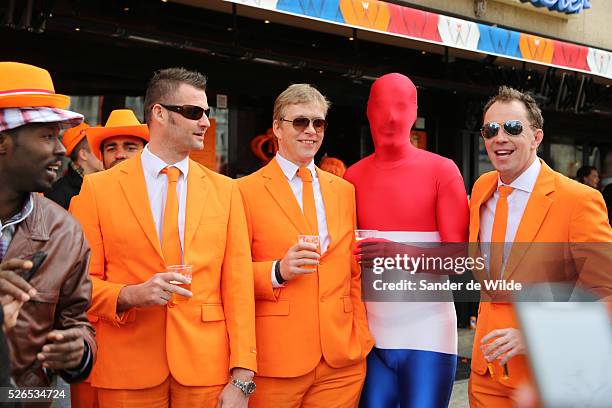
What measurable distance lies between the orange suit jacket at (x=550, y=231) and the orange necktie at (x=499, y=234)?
0.18ft

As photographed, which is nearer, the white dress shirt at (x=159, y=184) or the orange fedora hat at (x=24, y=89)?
the orange fedora hat at (x=24, y=89)

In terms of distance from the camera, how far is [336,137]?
10.6 metres

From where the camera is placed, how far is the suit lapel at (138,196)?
3.33 metres

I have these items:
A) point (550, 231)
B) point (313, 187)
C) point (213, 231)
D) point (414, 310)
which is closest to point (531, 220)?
point (550, 231)

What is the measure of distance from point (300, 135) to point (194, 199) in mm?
737

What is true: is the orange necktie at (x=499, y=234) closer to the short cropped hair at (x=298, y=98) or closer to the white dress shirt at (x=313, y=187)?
the white dress shirt at (x=313, y=187)

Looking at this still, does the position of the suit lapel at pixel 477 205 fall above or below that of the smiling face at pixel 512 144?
below

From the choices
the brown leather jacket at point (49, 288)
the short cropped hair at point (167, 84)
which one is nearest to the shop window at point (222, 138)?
the short cropped hair at point (167, 84)

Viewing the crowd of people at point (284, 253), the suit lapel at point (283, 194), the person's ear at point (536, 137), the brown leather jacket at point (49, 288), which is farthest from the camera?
the suit lapel at point (283, 194)

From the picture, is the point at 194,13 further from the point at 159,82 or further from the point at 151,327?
the point at 151,327

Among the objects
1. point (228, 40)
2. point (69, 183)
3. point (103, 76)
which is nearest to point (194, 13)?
point (228, 40)

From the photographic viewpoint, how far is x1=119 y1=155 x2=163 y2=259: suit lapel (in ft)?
10.9

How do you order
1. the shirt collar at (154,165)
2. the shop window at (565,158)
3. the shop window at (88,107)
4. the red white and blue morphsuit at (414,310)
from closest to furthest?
the shirt collar at (154,165) < the red white and blue morphsuit at (414,310) < the shop window at (88,107) < the shop window at (565,158)

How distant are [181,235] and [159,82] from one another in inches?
30.1
